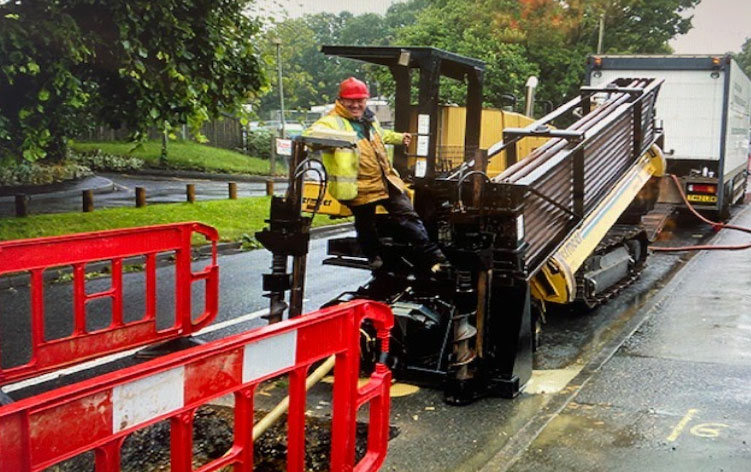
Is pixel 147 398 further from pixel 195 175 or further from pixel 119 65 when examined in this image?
pixel 195 175

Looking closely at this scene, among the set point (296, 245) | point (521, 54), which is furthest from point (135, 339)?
point (521, 54)

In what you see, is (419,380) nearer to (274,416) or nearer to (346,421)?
(274,416)

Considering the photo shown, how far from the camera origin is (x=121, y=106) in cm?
1283

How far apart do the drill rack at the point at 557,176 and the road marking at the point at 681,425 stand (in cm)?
143

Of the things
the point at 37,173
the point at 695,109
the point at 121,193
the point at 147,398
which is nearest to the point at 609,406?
the point at 147,398

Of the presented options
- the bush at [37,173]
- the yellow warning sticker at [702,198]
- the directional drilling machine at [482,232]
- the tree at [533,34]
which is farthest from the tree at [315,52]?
the directional drilling machine at [482,232]

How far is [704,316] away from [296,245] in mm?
4914

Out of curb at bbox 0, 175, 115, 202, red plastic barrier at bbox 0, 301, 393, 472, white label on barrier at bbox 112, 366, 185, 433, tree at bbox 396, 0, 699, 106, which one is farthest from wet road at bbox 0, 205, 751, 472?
tree at bbox 396, 0, 699, 106

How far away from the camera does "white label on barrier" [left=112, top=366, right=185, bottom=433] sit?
2.59 meters

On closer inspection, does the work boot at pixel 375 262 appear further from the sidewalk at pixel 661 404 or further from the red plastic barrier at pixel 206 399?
the red plastic barrier at pixel 206 399

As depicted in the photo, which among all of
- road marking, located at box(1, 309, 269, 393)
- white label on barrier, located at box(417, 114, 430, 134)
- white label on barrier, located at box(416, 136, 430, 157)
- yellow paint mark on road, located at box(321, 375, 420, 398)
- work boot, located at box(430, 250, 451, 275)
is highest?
white label on barrier, located at box(417, 114, 430, 134)

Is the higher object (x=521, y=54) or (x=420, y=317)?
(x=521, y=54)

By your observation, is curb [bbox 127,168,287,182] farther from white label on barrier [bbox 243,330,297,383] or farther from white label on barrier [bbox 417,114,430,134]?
white label on barrier [bbox 243,330,297,383]

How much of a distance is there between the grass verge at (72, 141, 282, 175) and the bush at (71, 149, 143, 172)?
0.51 meters
